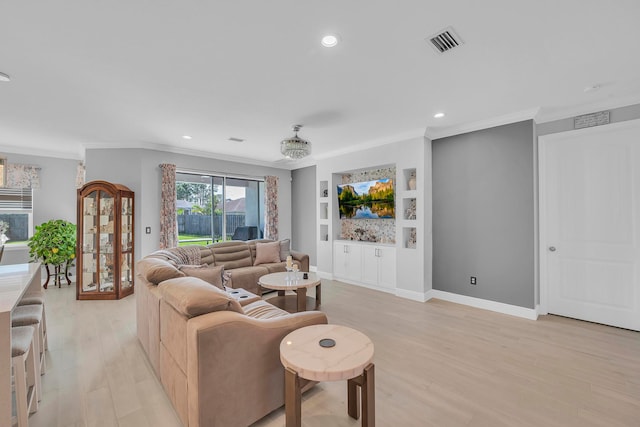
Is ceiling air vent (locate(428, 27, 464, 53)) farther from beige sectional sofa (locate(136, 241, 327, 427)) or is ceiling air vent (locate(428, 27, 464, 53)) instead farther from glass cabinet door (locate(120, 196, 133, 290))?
glass cabinet door (locate(120, 196, 133, 290))

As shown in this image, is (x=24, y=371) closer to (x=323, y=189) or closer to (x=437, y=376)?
(x=437, y=376)

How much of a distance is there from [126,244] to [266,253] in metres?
2.40

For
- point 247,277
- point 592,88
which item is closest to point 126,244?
point 247,277

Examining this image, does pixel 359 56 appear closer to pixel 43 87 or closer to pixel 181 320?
pixel 181 320

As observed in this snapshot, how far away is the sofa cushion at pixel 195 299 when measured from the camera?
1678mm

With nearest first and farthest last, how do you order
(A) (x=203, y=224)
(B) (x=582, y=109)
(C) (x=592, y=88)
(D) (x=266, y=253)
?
(C) (x=592, y=88) < (B) (x=582, y=109) < (D) (x=266, y=253) < (A) (x=203, y=224)

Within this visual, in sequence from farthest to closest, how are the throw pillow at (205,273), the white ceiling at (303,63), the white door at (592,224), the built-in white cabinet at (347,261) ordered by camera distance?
the built-in white cabinet at (347,261), the white door at (592,224), the throw pillow at (205,273), the white ceiling at (303,63)

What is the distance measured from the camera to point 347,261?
5.46 meters

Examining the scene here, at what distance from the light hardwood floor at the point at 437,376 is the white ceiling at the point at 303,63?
2672mm

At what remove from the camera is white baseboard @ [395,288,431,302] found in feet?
14.2

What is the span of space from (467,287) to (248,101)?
13.2ft

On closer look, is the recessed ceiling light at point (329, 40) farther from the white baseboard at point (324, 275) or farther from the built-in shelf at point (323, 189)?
the white baseboard at point (324, 275)

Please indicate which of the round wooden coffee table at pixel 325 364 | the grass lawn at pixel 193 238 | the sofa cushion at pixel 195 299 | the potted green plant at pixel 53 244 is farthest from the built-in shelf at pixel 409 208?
the potted green plant at pixel 53 244

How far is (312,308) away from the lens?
12.9 feet
